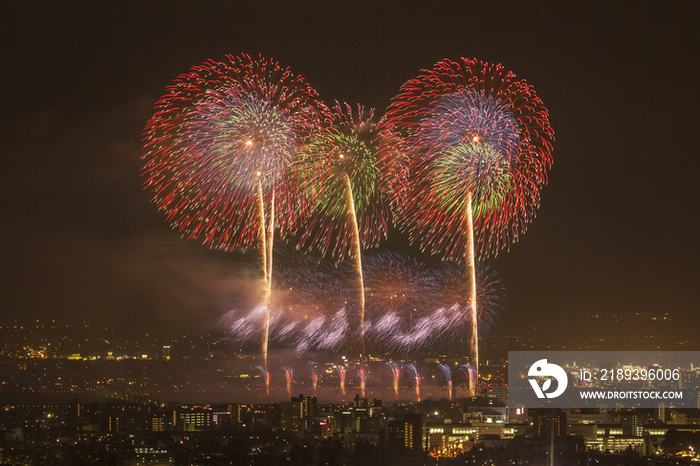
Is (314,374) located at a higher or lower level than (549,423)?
higher

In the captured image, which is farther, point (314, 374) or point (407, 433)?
point (314, 374)

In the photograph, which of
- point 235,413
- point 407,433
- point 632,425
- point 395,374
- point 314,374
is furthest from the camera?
point 314,374

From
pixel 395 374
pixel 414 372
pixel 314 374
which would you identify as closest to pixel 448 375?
pixel 414 372

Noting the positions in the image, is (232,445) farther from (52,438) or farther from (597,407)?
(597,407)

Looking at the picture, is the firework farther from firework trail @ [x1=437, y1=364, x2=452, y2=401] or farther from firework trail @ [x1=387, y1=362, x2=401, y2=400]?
firework trail @ [x1=437, y1=364, x2=452, y2=401]

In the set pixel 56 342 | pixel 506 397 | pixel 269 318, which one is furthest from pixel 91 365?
pixel 506 397

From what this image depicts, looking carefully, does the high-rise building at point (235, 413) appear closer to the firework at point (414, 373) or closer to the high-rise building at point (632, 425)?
the firework at point (414, 373)

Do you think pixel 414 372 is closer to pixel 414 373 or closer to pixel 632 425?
pixel 414 373

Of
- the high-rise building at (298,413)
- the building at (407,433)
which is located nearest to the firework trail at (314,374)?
the high-rise building at (298,413)
